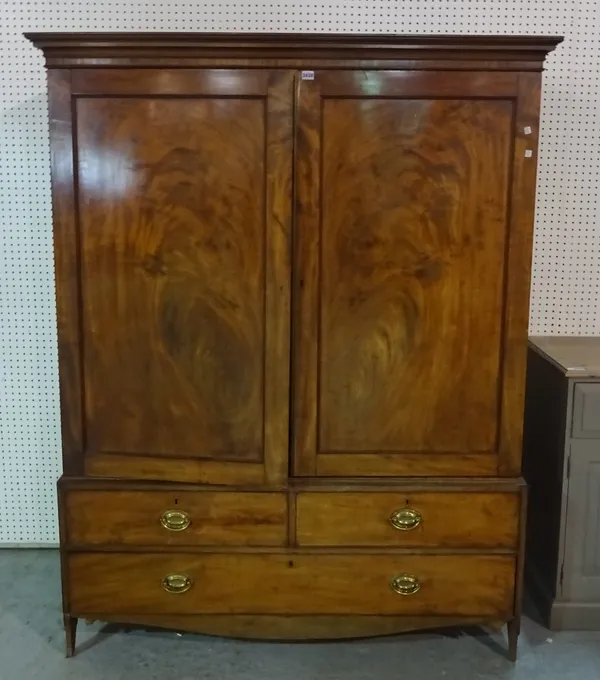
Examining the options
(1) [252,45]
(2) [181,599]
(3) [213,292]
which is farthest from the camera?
(2) [181,599]

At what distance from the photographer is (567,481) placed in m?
2.49

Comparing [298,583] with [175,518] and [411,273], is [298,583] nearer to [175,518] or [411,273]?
[175,518]

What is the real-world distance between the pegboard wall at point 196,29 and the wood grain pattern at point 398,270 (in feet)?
2.51

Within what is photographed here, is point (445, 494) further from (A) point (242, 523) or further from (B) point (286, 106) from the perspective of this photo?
(B) point (286, 106)

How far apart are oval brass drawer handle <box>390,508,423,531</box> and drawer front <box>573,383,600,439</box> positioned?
593 millimetres

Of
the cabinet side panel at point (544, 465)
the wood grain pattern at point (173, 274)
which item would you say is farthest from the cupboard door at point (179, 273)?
the cabinet side panel at point (544, 465)

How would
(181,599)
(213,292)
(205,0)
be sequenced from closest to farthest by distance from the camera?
(213,292), (181,599), (205,0)

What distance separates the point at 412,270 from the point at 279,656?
4.25ft

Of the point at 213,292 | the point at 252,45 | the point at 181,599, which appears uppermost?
the point at 252,45

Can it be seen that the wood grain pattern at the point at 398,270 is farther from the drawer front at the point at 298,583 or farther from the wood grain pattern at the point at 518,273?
the drawer front at the point at 298,583

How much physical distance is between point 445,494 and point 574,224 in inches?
47.6

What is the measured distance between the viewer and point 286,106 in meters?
2.12

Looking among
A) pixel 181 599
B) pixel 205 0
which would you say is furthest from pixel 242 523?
pixel 205 0

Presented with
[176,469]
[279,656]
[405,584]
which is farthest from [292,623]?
[176,469]
